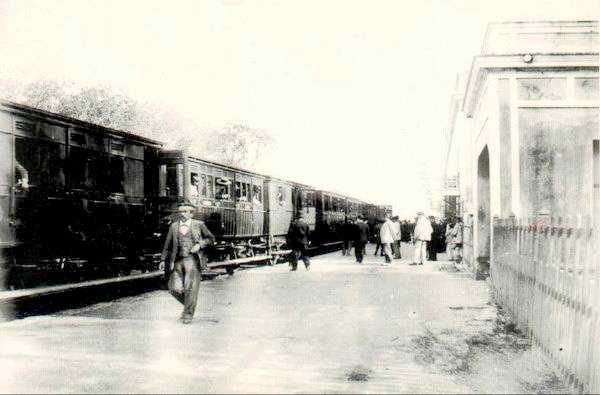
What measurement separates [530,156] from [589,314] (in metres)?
9.35

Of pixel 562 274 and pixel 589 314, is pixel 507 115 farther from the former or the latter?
pixel 589 314

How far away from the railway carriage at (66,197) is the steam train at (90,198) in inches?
0.6

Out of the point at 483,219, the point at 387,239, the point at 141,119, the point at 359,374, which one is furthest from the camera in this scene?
the point at 141,119

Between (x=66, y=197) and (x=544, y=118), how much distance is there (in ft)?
30.4

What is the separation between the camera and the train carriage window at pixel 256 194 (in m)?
22.7

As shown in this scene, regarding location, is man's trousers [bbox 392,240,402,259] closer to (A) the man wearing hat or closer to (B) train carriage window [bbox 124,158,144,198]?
(B) train carriage window [bbox 124,158,144,198]

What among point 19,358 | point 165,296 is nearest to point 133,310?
point 165,296

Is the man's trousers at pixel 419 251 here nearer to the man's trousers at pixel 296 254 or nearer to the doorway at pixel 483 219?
the doorway at pixel 483 219

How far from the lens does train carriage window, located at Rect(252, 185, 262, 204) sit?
22.7 m

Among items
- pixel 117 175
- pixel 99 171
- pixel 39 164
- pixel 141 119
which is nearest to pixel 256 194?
pixel 117 175

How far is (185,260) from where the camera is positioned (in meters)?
9.48

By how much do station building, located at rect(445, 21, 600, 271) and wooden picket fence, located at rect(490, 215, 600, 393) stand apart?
4.88 m

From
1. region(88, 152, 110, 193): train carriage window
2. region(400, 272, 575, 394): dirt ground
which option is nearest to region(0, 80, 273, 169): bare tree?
region(88, 152, 110, 193): train carriage window

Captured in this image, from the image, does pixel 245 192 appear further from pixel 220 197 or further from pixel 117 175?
pixel 117 175
